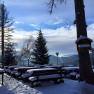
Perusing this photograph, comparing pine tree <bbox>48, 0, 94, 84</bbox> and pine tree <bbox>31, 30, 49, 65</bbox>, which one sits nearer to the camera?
pine tree <bbox>48, 0, 94, 84</bbox>

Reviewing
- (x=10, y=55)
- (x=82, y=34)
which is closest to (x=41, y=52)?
(x=10, y=55)

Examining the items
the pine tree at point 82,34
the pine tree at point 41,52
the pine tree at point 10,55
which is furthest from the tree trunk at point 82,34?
the pine tree at point 10,55

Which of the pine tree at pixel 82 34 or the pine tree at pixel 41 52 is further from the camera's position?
the pine tree at pixel 41 52

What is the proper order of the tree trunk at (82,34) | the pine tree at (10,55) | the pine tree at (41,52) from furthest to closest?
the pine tree at (10,55)
the pine tree at (41,52)
the tree trunk at (82,34)

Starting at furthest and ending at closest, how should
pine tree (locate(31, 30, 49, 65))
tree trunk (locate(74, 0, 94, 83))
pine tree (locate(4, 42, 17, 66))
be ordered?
pine tree (locate(4, 42, 17, 66)), pine tree (locate(31, 30, 49, 65)), tree trunk (locate(74, 0, 94, 83))

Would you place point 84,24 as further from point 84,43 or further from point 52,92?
point 52,92

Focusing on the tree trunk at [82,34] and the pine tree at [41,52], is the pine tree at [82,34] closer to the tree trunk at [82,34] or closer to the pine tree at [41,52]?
the tree trunk at [82,34]

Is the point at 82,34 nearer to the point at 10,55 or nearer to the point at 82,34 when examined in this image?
the point at 82,34

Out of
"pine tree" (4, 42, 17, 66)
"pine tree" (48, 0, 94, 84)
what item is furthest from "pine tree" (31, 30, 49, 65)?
"pine tree" (48, 0, 94, 84)

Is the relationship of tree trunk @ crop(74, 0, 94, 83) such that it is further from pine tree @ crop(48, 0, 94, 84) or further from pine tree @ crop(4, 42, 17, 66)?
pine tree @ crop(4, 42, 17, 66)

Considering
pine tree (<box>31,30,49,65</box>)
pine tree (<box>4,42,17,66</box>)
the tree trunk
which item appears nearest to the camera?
the tree trunk

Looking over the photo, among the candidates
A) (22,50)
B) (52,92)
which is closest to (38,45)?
(22,50)

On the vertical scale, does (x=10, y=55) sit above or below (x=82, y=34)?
above

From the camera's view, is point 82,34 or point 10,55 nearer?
point 82,34
